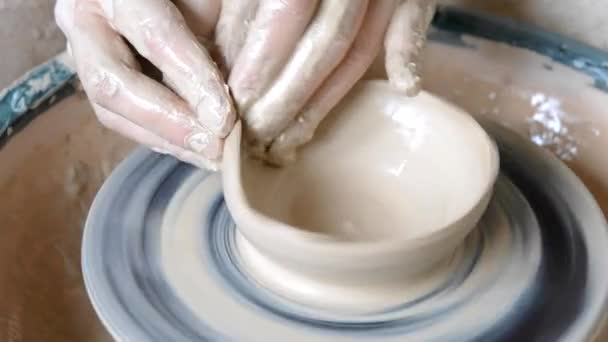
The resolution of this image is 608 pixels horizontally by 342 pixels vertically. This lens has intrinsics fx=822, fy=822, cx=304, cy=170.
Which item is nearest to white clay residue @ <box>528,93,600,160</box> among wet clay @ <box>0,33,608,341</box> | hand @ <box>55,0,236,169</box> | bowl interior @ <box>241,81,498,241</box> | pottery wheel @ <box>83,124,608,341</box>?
wet clay @ <box>0,33,608,341</box>

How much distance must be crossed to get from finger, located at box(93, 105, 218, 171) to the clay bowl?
→ 0.07 meters

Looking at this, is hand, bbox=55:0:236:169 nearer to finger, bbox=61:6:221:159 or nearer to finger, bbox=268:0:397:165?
finger, bbox=61:6:221:159

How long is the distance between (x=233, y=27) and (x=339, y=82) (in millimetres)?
173

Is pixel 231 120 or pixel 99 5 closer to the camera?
pixel 231 120

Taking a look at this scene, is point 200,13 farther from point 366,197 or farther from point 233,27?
point 366,197

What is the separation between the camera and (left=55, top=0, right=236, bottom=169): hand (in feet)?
3.58

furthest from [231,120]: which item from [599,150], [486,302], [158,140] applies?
[599,150]

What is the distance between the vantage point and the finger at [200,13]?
1.23 metres

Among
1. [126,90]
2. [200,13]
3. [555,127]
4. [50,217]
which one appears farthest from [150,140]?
[555,127]

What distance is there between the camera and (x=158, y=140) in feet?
3.94

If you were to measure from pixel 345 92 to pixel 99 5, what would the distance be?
381 millimetres

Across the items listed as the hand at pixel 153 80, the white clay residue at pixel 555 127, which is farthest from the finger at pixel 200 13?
the white clay residue at pixel 555 127

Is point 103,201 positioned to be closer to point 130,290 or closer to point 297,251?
point 130,290

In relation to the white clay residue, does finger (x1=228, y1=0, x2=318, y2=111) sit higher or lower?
higher
